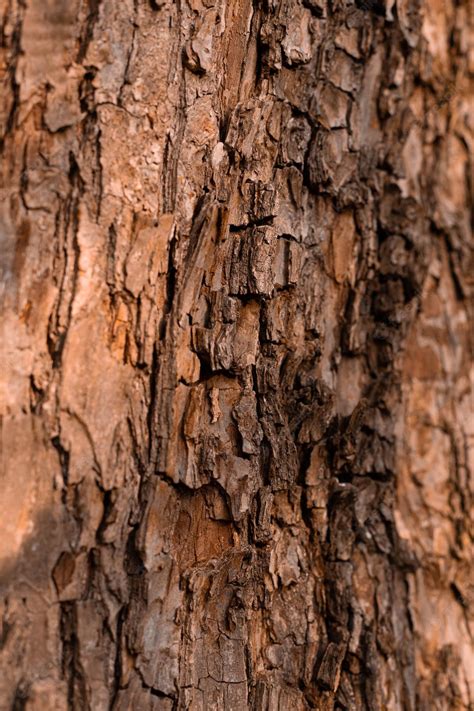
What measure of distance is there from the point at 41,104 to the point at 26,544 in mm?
598

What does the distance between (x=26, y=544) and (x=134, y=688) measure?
10.2 inches

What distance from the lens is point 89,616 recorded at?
112 centimetres

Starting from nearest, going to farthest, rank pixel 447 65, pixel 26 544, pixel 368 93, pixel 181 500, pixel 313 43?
1. pixel 26 544
2. pixel 181 500
3. pixel 313 43
4. pixel 368 93
5. pixel 447 65

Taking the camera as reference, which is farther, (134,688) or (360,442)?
(360,442)

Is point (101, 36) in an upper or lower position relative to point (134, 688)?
upper

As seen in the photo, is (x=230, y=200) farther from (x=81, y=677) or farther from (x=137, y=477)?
(x=81, y=677)

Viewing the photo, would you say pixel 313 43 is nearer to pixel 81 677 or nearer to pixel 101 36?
pixel 101 36

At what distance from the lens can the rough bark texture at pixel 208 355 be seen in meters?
1.11

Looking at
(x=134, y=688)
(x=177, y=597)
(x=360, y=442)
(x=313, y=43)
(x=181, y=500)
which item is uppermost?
(x=313, y=43)

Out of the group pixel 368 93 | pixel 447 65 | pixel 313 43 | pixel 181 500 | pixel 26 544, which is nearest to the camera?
pixel 26 544

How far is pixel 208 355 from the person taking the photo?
1214mm

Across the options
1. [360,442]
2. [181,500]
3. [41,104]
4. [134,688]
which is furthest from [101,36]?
[134,688]

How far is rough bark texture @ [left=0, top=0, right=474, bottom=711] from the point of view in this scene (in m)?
1.11

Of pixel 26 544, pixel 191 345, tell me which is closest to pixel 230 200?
pixel 191 345
